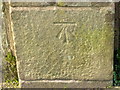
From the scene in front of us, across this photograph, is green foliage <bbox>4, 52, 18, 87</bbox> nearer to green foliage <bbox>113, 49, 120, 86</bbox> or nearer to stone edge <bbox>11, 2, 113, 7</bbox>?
stone edge <bbox>11, 2, 113, 7</bbox>

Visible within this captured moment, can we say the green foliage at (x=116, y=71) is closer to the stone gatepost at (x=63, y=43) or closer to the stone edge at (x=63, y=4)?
the stone gatepost at (x=63, y=43)

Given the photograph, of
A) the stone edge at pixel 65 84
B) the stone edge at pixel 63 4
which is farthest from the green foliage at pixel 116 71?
the stone edge at pixel 63 4

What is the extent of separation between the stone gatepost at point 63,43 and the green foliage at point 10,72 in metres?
0.12

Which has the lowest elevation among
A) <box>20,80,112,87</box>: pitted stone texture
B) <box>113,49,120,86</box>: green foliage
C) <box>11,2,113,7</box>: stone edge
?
<box>20,80,112,87</box>: pitted stone texture

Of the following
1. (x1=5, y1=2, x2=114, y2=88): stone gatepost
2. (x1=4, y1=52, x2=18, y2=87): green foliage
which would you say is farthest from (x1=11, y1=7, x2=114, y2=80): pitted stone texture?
(x1=4, y1=52, x2=18, y2=87): green foliage

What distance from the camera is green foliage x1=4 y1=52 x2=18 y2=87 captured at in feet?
7.41

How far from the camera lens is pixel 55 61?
2.10 meters

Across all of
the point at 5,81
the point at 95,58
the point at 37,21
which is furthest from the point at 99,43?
the point at 5,81

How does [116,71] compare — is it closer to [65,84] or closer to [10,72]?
[65,84]

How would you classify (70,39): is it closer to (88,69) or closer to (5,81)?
(88,69)

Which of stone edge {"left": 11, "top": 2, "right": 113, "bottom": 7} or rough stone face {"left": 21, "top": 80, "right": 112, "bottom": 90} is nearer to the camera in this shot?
stone edge {"left": 11, "top": 2, "right": 113, "bottom": 7}

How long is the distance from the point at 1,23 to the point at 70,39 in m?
0.54

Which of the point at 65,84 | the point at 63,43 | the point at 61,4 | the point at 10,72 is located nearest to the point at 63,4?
the point at 61,4

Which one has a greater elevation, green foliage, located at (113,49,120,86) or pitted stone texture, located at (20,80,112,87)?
green foliage, located at (113,49,120,86)
